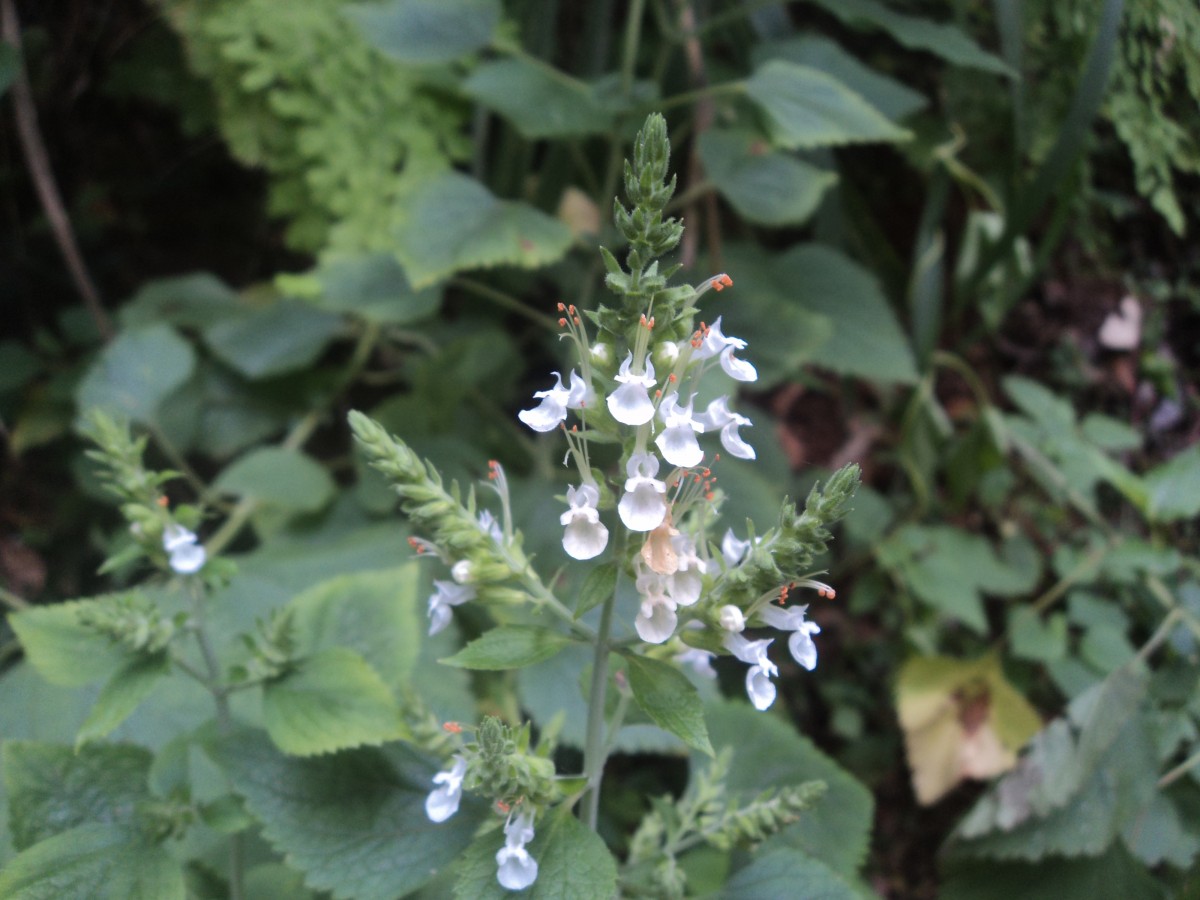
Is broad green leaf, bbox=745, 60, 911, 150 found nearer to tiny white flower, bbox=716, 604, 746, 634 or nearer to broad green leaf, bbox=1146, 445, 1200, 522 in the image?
broad green leaf, bbox=1146, 445, 1200, 522

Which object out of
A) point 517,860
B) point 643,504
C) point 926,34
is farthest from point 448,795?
point 926,34

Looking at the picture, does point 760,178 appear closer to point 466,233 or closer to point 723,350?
point 466,233

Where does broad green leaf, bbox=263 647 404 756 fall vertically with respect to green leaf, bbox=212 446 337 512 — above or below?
above

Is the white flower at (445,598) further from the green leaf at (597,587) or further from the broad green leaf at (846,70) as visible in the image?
the broad green leaf at (846,70)

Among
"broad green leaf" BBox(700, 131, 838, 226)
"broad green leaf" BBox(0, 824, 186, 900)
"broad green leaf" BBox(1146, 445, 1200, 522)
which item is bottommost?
"broad green leaf" BBox(1146, 445, 1200, 522)

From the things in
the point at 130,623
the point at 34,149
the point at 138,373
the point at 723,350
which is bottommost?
the point at 138,373

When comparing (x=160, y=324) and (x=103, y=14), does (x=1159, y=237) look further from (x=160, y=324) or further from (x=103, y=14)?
Result: (x=103, y=14)

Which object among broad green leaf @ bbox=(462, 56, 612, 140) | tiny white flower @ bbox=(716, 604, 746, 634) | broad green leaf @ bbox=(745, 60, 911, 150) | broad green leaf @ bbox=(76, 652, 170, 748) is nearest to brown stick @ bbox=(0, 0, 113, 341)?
broad green leaf @ bbox=(462, 56, 612, 140)
